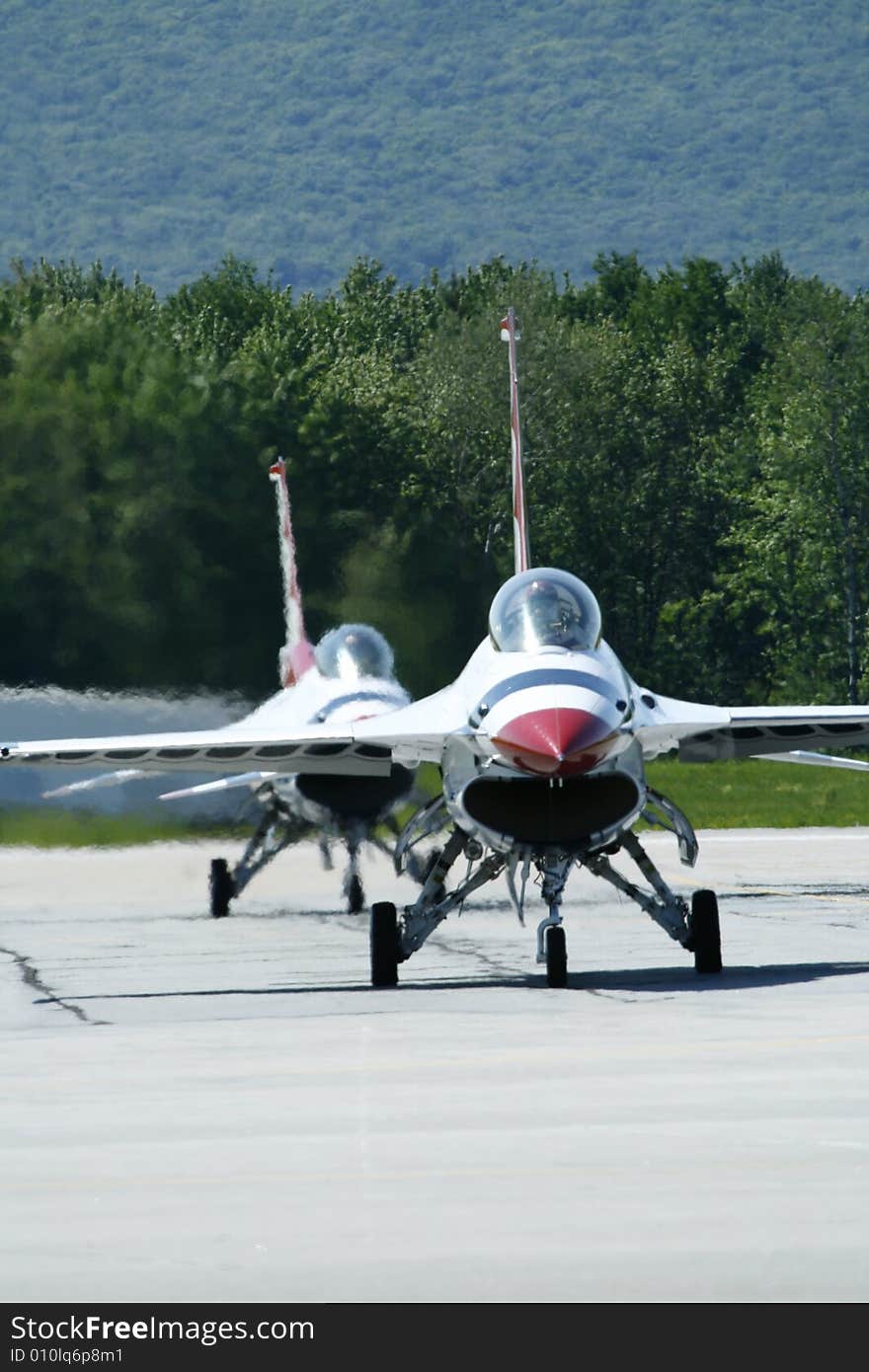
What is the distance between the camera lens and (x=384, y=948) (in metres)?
16.4

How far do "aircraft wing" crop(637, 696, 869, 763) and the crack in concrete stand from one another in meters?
4.07

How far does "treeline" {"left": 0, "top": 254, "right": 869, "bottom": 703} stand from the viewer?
43.6 m

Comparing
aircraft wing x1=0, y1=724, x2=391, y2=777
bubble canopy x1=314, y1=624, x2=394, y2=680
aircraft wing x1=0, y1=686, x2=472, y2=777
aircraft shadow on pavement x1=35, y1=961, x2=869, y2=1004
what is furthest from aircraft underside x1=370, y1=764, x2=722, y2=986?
bubble canopy x1=314, y1=624, x2=394, y2=680

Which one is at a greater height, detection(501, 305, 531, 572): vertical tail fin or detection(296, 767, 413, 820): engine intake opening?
detection(501, 305, 531, 572): vertical tail fin

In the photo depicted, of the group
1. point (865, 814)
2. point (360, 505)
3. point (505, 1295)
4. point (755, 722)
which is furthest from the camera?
point (360, 505)

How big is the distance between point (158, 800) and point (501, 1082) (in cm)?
1738

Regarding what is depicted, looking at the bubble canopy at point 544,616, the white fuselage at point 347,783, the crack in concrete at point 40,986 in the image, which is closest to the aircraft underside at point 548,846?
the bubble canopy at point 544,616

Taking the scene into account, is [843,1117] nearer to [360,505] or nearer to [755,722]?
[755,722]

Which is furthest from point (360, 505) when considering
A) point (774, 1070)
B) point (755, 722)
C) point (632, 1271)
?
point (632, 1271)

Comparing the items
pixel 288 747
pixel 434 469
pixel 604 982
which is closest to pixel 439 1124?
pixel 604 982

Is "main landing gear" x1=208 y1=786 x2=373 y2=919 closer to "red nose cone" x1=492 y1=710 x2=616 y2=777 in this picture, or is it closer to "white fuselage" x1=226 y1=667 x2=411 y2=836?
"white fuselage" x1=226 y1=667 x2=411 y2=836

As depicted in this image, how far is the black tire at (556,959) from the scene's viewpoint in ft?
51.8

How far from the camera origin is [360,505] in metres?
64.0

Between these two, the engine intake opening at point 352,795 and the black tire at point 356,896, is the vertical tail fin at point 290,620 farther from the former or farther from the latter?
the engine intake opening at point 352,795
